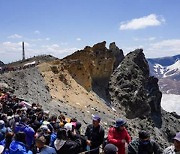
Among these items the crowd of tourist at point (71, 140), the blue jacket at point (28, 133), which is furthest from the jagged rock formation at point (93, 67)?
the blue jacket at point (28, 133)

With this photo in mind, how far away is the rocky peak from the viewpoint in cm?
6047

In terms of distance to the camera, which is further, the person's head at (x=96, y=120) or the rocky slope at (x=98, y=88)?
the rocky slope at (x=98, y=88)

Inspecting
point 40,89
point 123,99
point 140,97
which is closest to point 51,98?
point 40,89

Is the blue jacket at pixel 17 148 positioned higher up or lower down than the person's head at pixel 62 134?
lower down

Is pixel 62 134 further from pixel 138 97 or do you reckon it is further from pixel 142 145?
pixel 138 97

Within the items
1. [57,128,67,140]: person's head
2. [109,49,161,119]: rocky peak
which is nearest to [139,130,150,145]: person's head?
[57,128,67,140]: person's head

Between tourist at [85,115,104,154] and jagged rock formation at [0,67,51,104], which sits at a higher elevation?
jagged rock formation at [0,67,51,104]

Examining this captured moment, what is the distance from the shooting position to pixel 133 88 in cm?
6353

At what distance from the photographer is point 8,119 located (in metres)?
13.0

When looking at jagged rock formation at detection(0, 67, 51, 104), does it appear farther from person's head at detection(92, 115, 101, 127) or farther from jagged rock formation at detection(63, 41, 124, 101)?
person's head at detection(92, 115, 101, 127)

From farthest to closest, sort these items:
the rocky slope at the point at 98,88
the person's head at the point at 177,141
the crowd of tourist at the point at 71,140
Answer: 1. the rocky slope at the point at 98,88
2. the crowd of tourist at the point at 71,140
3. the person's head at the point at 177,141

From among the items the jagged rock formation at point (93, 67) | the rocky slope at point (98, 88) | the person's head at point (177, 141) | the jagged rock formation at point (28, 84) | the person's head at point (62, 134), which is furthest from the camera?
the jagged rock formation at point (93, 67)

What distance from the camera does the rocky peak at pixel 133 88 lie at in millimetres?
60469

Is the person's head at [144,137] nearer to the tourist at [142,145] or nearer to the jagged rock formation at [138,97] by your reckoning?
the tourist at [142,145]
